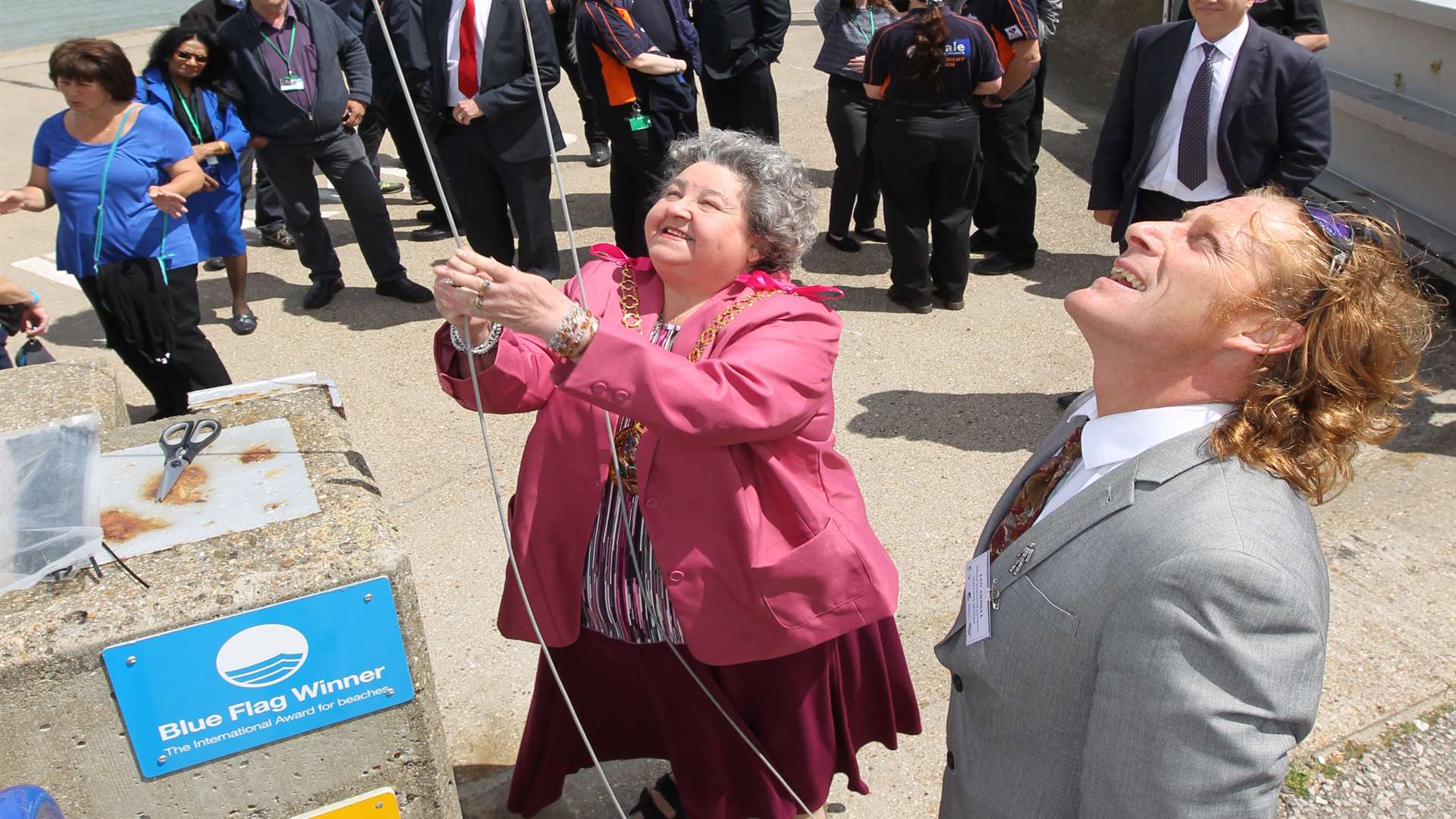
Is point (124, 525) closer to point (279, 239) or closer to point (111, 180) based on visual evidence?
point (111, 180)

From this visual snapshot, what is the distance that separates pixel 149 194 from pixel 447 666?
253cm

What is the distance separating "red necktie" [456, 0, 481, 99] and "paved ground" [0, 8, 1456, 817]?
1341 millimetres

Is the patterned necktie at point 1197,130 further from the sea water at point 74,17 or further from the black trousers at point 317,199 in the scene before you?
the sea water at point 74,17

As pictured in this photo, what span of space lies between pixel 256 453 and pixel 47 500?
354 mm

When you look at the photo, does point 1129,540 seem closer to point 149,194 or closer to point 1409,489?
point 1409,489

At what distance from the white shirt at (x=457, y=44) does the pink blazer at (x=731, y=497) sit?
12.0 feet

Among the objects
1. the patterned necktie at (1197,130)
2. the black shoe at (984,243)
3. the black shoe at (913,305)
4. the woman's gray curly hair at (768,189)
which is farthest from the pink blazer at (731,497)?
the black shoe at (984,243)

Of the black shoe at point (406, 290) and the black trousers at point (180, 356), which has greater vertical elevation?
the black trousers at point (180, 356)

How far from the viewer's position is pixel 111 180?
439 centimetres

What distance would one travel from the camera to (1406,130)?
231 inches

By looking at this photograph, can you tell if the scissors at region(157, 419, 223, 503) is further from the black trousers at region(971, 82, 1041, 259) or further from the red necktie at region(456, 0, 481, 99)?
the black trousers at region(971, 82, 1041, 259)

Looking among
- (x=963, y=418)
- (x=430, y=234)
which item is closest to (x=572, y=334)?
(x=963, y=418)

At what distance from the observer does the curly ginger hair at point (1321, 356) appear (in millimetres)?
1466

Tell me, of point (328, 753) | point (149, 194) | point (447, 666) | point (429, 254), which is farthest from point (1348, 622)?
point (429, 254)
